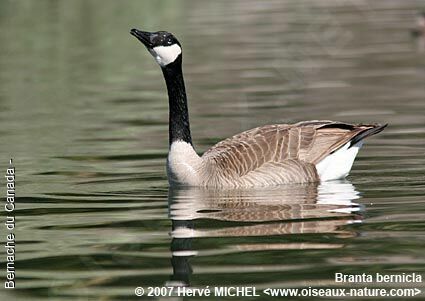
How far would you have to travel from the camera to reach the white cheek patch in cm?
1275

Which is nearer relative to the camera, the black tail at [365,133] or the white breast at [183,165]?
the white breast at [183,165]

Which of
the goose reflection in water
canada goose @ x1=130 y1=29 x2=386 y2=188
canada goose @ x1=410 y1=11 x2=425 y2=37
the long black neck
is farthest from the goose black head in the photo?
canada goose @ x1=410 y1=11 x2=425 y2=37

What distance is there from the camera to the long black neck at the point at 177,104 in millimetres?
13109

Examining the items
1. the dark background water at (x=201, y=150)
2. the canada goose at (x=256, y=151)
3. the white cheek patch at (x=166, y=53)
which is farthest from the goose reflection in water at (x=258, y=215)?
the white cheek patch at (x=166, y=53)

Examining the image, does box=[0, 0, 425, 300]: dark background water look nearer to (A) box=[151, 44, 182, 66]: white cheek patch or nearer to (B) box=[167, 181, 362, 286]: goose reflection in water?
(B) box=[167, 181, 362, 286]: goose reflection in water

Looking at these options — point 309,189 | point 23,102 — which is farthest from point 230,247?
point 23,102

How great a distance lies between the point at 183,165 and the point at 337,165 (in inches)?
64.6

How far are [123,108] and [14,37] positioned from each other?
45.5 ft

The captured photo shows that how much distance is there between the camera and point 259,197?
12.3 m

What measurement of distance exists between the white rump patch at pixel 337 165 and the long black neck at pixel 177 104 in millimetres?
1437

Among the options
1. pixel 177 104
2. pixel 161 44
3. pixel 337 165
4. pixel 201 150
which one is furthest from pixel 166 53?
pixel 201 150

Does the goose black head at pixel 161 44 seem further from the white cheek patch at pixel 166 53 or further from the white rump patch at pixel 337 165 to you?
the white rump patch at pixel 337 165

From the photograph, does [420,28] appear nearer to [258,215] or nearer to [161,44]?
[161,44]

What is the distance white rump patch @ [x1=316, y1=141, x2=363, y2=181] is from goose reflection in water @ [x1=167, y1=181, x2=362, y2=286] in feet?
0.32
